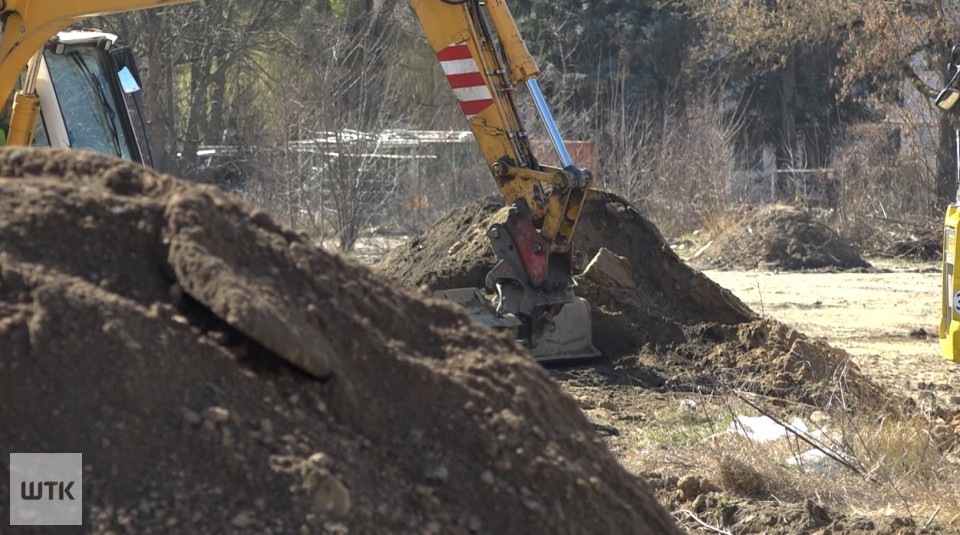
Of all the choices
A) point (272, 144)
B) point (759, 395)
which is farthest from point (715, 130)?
point (759, 395)

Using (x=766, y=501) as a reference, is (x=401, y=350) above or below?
above

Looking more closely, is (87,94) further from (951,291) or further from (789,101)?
(789,101)

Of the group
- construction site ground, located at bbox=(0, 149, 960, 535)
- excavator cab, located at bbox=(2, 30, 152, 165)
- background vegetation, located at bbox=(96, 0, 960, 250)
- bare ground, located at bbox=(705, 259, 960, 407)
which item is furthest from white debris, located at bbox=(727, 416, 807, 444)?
background vegetation, located at bbox=(96, 0, 960, 250)

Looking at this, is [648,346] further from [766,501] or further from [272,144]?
[272,144]

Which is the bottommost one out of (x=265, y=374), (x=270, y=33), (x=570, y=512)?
(x=570, y=512)

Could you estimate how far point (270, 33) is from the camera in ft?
75.1

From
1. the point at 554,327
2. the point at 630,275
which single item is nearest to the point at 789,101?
the point at 630,275

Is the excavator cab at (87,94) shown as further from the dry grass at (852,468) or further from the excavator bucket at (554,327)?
the dry grass at (852,468)

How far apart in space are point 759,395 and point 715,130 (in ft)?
46.7

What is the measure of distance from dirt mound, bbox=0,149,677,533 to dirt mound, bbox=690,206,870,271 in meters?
14.5

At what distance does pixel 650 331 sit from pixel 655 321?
0.11 metres

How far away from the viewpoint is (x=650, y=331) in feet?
31.0

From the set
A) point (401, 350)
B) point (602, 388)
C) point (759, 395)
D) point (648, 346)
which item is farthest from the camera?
point (648, 346)

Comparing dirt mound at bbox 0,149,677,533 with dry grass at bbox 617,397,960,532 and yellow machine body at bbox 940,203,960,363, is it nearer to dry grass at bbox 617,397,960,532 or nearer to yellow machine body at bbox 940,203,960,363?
dry grass at bbox 617,397,960,532
